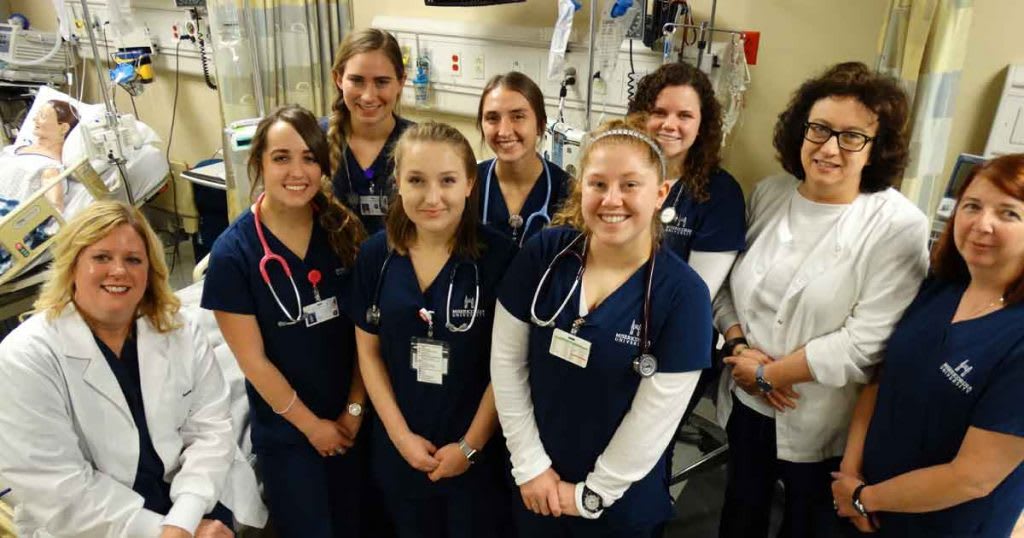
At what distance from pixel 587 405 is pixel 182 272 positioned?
346cm

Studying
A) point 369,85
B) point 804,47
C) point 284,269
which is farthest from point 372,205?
point 804,47

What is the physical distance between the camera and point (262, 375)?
1.51 meters

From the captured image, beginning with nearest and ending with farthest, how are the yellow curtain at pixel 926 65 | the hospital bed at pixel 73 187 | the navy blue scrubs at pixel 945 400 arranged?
the navy blue scrubs at pixel 945 400 → the yellow curtain at pixel 926 65 → the hospital bed at pixel 73 187

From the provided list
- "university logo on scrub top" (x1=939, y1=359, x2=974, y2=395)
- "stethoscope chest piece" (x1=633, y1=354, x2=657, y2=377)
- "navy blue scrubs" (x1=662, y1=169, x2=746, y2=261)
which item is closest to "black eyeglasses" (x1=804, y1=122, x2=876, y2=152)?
"navy blue scrubs" (x1=662, y1=169, x2=746, y2=261)

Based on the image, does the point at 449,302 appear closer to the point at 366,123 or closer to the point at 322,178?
the point at 322,178

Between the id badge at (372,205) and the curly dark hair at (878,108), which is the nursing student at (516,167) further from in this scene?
the curly dark hair at (878,108)

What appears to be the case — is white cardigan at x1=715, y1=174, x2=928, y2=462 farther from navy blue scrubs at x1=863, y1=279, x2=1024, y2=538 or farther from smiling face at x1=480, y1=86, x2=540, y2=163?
smiling face at x1=480, y1=86, x2=540, y2=163

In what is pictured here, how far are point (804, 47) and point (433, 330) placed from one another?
1724mm

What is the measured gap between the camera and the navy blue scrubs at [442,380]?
1418mm

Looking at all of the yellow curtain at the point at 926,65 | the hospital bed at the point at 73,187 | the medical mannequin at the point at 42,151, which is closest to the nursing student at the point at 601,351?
the yellow curtain at the point at 926,65

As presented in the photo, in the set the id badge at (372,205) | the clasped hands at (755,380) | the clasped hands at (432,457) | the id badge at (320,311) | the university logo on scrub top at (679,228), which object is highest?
the university logo on scrub top at (679,228)

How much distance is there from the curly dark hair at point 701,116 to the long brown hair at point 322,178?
2.47 feet

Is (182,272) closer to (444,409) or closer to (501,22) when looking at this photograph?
(501,22)

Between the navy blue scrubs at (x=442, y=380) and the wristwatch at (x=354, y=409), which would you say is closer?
the navy blue scrubs at (x=442, y=380)
